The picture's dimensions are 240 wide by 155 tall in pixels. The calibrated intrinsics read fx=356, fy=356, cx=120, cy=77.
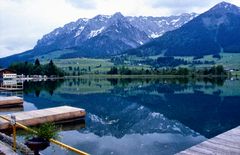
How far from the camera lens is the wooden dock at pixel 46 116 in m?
34.8

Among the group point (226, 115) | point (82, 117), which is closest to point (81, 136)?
point (82, 117)

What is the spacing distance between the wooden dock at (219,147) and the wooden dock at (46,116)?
62.9 feet

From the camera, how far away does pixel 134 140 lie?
3225 centimetres

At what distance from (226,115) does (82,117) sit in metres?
20.0

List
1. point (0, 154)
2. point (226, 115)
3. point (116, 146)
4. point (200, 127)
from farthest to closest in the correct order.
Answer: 1. point (226, 115)
2. point (200, 127)
3. point (116, 146)
4. point (0, 154)

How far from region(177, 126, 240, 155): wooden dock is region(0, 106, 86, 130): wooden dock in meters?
19.2

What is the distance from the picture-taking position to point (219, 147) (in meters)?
20.0

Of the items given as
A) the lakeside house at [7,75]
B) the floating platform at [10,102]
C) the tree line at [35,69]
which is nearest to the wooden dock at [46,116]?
the floating platform at [10,102]

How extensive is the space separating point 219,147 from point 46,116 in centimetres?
2160

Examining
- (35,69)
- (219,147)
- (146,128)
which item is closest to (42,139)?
(219,147)

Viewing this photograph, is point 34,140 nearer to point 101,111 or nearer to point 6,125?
point 6,125

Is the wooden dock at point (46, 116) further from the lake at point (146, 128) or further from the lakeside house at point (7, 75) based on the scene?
the lakeside house at point (7, 75)

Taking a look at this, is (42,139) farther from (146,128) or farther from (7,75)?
(7,75)

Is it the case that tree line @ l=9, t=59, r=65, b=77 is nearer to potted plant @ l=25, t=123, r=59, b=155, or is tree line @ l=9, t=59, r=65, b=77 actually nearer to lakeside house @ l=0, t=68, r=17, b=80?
lakeside house @ l=0, t=68, r=17, b=80
